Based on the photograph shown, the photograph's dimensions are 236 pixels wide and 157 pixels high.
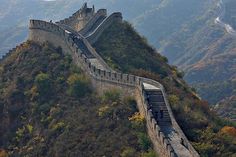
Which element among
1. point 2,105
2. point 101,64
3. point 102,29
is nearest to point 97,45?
point 102,29

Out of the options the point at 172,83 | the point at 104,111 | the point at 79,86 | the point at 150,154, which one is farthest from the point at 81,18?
the point at 150,154

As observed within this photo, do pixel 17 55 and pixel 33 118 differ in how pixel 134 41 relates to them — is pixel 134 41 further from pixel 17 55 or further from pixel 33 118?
pixel 33 118

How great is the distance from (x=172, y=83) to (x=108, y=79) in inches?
460

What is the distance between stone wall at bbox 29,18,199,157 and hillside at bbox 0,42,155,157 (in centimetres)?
78

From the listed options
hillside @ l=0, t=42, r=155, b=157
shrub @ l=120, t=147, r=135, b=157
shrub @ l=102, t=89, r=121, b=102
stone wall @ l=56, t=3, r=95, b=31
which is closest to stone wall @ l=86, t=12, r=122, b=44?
stone wall @ l=56, t=3, r=95, b=31

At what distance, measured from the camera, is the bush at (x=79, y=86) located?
6256cm

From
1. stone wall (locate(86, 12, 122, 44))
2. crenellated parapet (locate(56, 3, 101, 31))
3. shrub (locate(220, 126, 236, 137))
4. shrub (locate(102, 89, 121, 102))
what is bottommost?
shrub (locate(220, 126, 236, 137))

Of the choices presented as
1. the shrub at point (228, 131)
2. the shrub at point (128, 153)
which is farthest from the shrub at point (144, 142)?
the shrub at point (228, 131)

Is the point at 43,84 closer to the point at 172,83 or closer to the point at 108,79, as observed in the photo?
the point at 108,79

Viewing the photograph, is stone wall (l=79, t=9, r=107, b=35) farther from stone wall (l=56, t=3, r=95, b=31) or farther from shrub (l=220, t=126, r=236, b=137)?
shrub (l=220, t=126, r=236, b=137)

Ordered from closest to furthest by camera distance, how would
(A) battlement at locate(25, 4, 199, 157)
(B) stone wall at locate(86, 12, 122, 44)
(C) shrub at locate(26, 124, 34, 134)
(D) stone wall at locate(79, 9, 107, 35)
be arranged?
1. (A) battlement at locate(25, 4, 199, 157)
2. (C) shrub at locate(26, 124, 34, 134)
3. (B) stone wall at locate(86, 12, 122, 44)
4. (D) stone wall at locate(79, 9, 107, 35)

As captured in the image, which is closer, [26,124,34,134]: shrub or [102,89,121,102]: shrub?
[102,89,121,102]: shrub

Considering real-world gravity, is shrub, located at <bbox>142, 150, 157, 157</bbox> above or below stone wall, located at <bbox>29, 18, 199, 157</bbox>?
below

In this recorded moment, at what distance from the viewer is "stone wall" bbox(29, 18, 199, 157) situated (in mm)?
46531
